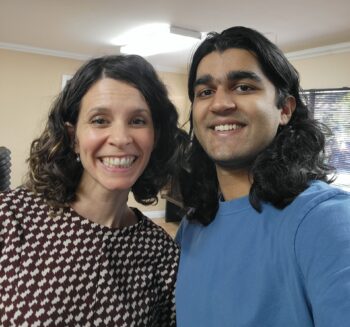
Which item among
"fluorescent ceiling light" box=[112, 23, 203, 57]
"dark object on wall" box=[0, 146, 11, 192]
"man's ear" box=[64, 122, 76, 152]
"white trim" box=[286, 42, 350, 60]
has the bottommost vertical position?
"dark object on wall" box=[0, 146, 11, 192]

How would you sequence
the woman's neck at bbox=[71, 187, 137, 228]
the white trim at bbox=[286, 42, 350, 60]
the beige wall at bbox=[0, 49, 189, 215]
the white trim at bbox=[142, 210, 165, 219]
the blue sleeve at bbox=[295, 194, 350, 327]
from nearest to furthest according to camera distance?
the blue sleeve at bbox=[295, 194, 350, 327], the woman's neck at bbox=[71, 187, 137, 228], the white trim at bbox=[286, 42, 350, 60], the beige wall at bbox=[0, 49, 189, 215], the white trim at bbox=[142, 210, 165, 219]

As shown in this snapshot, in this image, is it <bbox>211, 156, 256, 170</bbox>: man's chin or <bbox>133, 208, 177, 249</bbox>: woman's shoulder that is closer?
<bbox>211, 156, 256, 170</bbox>: man's chin

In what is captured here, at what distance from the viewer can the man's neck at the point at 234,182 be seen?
1.04 meters

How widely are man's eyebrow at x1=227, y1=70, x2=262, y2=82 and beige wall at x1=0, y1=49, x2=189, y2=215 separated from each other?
12.7 ft

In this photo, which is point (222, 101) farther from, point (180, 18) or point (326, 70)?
point (326, 70)

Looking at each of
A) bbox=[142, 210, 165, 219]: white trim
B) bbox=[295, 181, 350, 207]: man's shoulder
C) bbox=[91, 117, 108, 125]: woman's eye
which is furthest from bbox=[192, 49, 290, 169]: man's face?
bbox=[142, 210, 165, 219]: white trim

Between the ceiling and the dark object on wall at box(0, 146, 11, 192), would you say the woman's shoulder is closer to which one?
the dark object on wall at box(0, 146, 11, 192)

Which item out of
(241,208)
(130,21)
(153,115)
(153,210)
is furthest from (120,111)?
(153,210)

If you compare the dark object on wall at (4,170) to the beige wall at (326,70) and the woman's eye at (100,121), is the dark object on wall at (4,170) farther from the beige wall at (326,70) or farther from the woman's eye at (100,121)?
the beige wall at (326,70)

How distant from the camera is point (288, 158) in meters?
0.98

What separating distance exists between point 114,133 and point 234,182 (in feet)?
1.35

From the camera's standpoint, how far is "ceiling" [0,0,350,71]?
2.81 meters

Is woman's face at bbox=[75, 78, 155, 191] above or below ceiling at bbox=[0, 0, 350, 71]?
below

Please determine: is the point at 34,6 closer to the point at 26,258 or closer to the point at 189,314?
the point at 26,258
